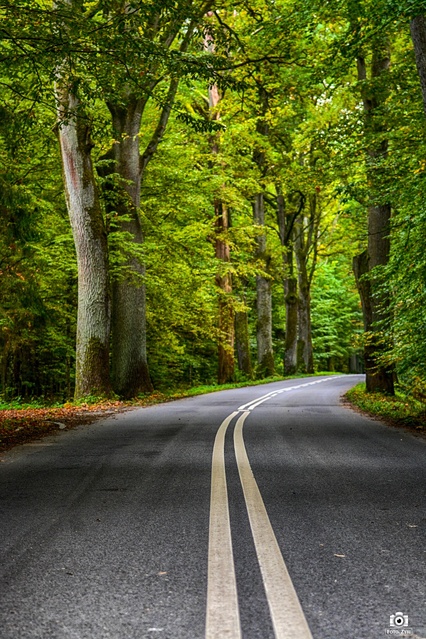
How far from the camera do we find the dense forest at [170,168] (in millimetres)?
8797

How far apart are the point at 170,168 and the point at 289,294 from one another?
1940 cm

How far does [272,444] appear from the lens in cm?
824

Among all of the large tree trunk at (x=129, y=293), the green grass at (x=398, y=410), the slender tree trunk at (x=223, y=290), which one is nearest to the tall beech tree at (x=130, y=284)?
the large tree trunk at (x=129, y=293)

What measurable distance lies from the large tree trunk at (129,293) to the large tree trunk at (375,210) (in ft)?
23.5

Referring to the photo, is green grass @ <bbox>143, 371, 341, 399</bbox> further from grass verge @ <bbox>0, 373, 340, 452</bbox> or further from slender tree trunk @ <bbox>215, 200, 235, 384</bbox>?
grass verge @ <bbox>0, 373, 340, 452</bbox>

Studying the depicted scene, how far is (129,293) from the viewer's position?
18.0 m

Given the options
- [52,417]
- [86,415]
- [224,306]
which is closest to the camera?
[52,417]

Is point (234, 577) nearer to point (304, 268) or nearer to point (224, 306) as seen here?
point (224, 306)

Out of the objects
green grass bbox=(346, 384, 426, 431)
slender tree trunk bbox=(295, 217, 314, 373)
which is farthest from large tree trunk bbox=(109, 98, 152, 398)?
slender tree trunk bbox=(295, 217, 314, 373)

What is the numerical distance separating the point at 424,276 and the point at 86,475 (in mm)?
6860

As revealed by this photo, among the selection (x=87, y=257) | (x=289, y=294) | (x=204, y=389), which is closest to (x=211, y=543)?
(x=87, y=257)

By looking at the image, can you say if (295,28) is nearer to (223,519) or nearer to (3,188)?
(3,188)

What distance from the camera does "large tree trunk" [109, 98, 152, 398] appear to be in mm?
17828

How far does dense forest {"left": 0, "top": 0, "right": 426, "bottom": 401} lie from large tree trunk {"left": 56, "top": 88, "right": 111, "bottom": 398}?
2.0 inches
